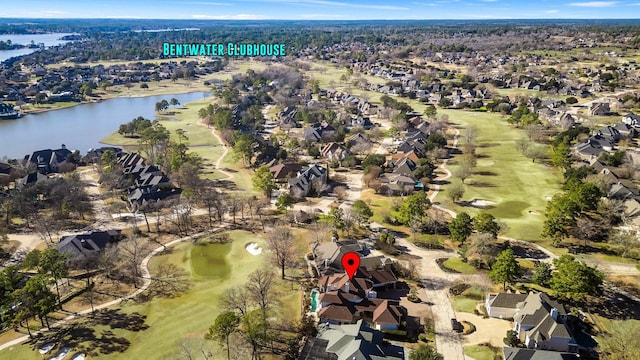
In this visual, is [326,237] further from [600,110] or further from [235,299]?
[600,110]

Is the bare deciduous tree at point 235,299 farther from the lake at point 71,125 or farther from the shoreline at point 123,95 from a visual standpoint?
the shoreline at point 123,95

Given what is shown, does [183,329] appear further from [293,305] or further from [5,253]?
[5,253]

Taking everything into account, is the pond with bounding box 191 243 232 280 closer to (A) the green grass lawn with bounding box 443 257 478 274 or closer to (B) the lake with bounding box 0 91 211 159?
(A) the green grass lawn with bounding box 443 257 478 274

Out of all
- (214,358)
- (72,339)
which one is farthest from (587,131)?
(72,339)

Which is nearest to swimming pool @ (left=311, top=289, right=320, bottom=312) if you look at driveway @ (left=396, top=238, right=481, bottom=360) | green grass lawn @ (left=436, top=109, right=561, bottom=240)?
driveway @ (left=396, top=238, right=481, bottom=360)

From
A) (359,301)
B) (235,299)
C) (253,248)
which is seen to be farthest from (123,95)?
(359,301)

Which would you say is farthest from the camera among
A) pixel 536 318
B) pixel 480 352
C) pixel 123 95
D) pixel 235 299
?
pixel 123 95
